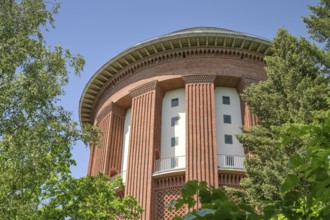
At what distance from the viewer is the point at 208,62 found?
22.5m

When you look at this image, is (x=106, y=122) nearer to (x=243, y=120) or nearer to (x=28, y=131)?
(x=243, y=120)

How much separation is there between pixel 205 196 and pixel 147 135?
18.0 meters

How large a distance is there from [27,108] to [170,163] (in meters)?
11.4

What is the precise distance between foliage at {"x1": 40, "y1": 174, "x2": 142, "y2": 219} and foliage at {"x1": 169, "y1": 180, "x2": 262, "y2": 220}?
370 inches

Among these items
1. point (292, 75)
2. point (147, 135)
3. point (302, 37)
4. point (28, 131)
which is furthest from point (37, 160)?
point (147, 135)

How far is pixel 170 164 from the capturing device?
20.1 metres

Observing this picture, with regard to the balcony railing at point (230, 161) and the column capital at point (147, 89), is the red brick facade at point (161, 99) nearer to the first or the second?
the column capital at point (147, 89)

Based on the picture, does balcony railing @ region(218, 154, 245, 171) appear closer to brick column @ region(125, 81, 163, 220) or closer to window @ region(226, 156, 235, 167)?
window @ region(226, 156, 235, 167)

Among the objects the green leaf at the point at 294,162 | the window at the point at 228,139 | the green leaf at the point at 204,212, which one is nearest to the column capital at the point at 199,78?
the window at the point at 228,139

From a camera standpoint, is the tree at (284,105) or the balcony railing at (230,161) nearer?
the tree at (284,105)

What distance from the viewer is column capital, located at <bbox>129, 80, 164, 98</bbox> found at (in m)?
22.4

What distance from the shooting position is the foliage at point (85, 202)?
11781 mm

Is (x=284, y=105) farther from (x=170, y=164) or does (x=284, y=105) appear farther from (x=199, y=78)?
(x=199, y=78)

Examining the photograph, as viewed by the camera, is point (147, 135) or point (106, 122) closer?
point (147, 135)
